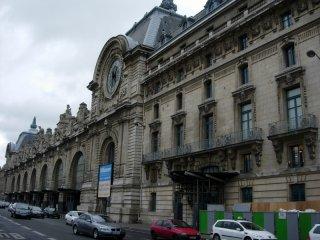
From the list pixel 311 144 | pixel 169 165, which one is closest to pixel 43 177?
pixel 169 165

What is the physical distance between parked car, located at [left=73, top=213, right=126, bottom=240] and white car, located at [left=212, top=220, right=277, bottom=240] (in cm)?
618

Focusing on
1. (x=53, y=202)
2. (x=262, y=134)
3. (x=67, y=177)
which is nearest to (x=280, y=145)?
(x=262, y=134)

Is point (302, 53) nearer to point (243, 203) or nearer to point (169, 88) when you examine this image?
point (243, 203)

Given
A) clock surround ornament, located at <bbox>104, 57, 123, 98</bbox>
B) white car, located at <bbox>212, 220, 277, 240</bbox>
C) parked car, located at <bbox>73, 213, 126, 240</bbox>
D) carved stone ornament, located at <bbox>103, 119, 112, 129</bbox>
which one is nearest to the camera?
white car, located at <bbox>212, 220, 277, 240</bbox>

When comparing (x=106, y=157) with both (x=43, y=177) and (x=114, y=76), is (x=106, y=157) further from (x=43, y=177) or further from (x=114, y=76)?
(x=43, y=177)

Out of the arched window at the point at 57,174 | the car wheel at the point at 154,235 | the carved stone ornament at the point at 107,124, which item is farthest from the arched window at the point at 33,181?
the car wheel at the point at 154,235

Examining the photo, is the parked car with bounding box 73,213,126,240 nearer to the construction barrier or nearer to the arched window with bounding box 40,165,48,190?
the construction barrier

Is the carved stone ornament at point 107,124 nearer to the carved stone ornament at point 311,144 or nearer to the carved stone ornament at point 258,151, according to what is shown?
the carved stone ornament at point 258,151

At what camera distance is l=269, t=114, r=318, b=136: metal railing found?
27792 millimetres

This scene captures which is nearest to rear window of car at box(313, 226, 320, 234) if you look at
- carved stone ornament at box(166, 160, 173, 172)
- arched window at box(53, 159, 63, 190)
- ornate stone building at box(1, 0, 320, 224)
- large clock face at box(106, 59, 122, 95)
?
ornate stone building at box(1, 0, 320, 224)

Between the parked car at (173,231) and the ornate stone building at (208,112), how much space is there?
5.54m

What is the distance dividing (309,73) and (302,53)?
5.84 feet

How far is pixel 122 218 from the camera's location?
159 feet

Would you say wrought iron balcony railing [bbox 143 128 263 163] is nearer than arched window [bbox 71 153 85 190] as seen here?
Yes
